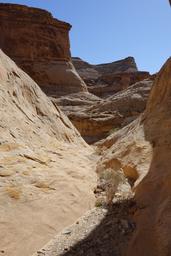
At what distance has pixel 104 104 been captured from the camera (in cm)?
2302

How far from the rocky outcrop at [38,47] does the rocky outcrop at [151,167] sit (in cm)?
1889

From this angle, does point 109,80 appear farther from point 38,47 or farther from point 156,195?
point 156,195

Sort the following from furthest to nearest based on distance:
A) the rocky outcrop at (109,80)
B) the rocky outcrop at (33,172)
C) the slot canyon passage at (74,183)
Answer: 1. the rocky outcrop at (109,80)
2. the rocky outcrop at (33,172)
3. the slot canyon passage at (74,183)

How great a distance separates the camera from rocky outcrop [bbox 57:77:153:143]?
63.1ft

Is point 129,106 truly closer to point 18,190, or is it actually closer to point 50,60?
point 50,60

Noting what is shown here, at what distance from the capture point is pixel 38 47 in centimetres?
3045

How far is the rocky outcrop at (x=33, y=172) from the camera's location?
456 centimetres

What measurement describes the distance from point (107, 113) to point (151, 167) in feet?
49.1

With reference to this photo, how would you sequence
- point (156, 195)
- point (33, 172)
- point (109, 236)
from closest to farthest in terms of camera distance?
point (109, 236), point (156, 195), point (33, 172)

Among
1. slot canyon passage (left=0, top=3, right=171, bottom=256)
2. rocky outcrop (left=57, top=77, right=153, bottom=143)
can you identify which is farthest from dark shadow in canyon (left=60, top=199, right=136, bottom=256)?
rocky outcrop (left=57, top=77, right=153, bottom=143)

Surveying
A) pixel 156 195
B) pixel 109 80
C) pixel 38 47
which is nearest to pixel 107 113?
pixel 38 47

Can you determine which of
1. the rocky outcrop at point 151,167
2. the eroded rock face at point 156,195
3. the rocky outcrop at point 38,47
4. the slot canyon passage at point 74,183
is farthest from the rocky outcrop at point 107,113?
the eroded rock face at point 156,195

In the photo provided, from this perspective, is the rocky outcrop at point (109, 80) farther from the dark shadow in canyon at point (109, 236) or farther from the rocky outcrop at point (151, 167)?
the dark shadow in canyon at point (109, 236)

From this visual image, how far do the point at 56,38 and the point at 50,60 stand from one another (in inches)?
101
